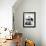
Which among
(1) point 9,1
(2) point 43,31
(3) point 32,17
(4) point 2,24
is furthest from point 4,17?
(2) point 43,31

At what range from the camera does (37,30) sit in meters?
5.00

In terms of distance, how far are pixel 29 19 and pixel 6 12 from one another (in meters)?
1.20

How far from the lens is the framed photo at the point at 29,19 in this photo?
16.2 ft

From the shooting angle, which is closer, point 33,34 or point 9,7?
point 9,7

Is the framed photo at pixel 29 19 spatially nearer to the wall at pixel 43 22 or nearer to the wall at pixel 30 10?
the wall at pixel 30 10

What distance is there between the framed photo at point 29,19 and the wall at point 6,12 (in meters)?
0.97

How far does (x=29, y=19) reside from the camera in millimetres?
4938

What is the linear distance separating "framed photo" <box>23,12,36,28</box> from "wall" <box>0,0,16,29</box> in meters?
0.97

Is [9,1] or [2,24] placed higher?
[9,1]

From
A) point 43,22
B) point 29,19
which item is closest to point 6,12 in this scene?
point 29,19

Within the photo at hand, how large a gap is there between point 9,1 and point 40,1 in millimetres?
1509

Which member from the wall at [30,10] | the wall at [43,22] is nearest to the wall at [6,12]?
the wall at [30,10]

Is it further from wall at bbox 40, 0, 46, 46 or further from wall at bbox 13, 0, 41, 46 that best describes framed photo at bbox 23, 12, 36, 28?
wall at bbox 40, 0, 46, 46

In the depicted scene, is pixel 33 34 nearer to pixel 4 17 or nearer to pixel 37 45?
pixel 37 45
